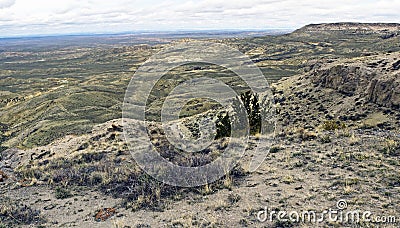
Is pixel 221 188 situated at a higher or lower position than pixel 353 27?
lower

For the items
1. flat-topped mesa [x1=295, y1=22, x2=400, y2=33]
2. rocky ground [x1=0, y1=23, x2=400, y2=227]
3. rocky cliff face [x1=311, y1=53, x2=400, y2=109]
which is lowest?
rocky ground [x1=0, y1=23, x2=400, y2=227]

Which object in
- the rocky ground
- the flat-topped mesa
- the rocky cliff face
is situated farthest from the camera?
the flat-topped mesa

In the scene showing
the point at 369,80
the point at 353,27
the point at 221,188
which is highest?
the point at 353,27

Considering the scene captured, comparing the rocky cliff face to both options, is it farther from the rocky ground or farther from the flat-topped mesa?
the flat-topped mesa

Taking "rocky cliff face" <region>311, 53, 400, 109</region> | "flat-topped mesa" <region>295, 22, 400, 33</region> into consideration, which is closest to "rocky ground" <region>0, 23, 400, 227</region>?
"rocky cliff face" <region>311, 53, 400, 109</region>

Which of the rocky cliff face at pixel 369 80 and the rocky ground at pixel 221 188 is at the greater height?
the rocky cliff face at pixel 369 80

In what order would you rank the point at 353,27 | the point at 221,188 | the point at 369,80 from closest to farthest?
1. the point at 221,188
2. the point at 369,80
3. the point at 353,27

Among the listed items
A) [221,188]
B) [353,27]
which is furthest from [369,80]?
[353,27]

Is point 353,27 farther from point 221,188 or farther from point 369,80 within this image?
point 221,188

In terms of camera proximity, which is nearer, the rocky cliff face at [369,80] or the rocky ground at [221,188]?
the rocky ground at [221,188]

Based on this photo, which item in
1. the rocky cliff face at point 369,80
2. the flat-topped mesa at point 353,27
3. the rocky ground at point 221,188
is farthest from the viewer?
the flat-topped mesa at point 353,27

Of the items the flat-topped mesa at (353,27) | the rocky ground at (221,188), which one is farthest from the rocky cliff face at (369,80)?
the flat-topped mesa at (353,27)

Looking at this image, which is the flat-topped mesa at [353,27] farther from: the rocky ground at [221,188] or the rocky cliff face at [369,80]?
the rocky ground at [221,188]

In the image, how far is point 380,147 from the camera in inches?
481
